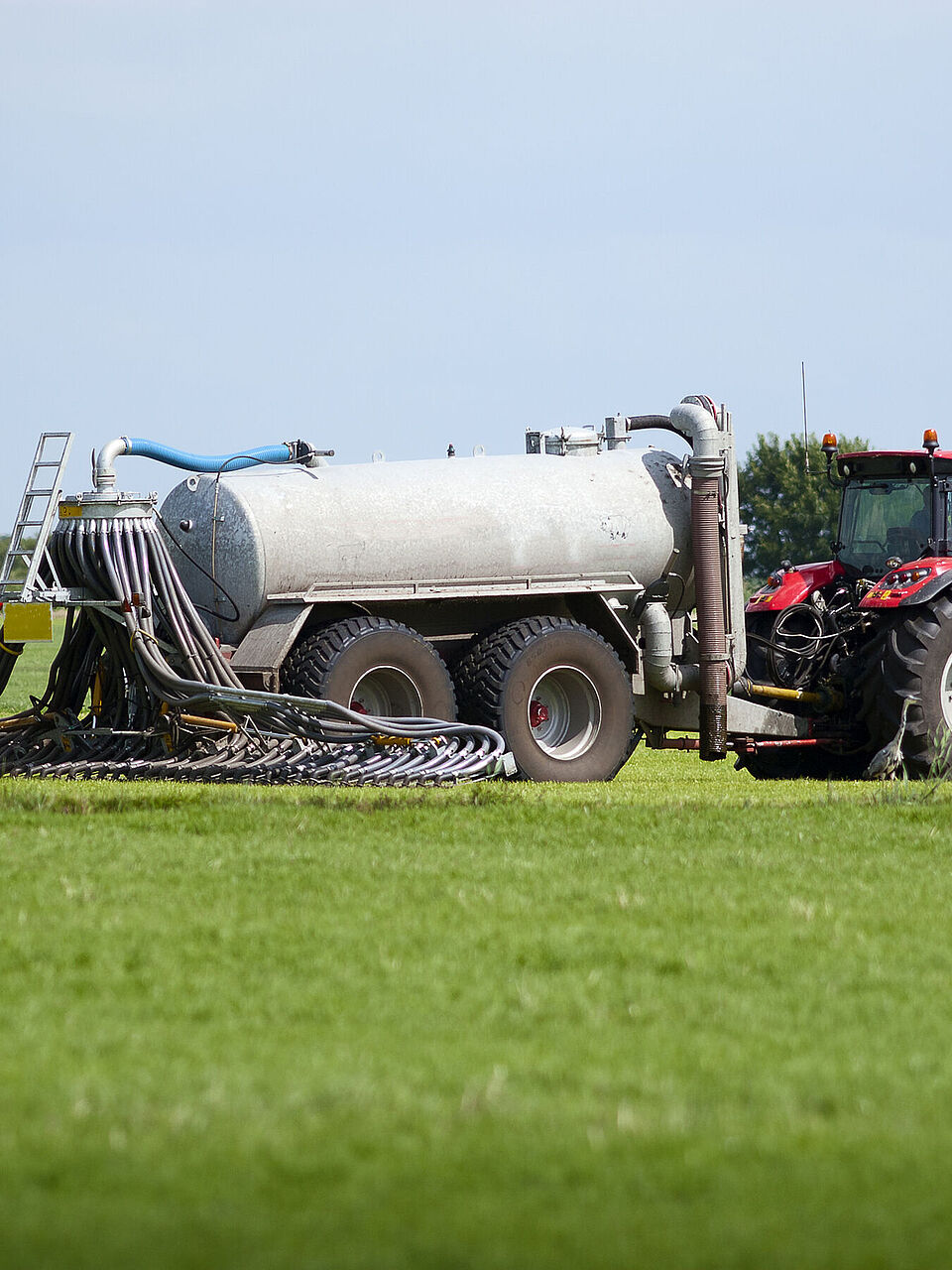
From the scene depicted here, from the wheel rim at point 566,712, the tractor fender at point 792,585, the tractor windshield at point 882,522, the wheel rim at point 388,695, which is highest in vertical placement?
the tractor windshield at point 882,522

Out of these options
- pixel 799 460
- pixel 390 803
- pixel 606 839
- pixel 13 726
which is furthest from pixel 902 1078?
pixel 799 460

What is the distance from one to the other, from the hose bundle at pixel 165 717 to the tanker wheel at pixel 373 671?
21.6 inches

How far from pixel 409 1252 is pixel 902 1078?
1.66m

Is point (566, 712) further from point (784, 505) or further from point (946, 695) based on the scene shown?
point (784, 505)

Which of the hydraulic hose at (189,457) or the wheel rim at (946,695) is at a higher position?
the hydraulic hose at (189,457)

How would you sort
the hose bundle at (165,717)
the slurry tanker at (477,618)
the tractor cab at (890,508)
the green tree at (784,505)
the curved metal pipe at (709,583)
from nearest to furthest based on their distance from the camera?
the hose bundle at (165,717)
the slurry tanker at (477,618)
the curved metal pipe at (709,583)
the tractor cab at (890,508)
the green tree at (784,505)

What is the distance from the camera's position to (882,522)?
48.5ft

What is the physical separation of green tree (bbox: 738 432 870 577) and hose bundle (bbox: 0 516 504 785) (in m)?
35.5

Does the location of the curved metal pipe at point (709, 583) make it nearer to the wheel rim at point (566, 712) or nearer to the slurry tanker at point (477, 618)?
the slurry tanker at point (477, 618)

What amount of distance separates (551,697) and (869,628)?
2.55 metres

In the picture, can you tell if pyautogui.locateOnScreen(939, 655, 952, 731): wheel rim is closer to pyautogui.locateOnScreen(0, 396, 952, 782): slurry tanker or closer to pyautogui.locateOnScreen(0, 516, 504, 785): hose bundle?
pyautogui.locateOnScreen(0, 396, 952, 782): slurry tanker

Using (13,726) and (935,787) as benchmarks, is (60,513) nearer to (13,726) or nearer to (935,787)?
(13,726)

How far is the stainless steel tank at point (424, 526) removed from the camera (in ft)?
43.6

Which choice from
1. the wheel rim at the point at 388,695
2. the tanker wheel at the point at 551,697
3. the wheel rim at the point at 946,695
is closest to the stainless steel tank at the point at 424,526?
the tanker wheel at the point at 551,697
